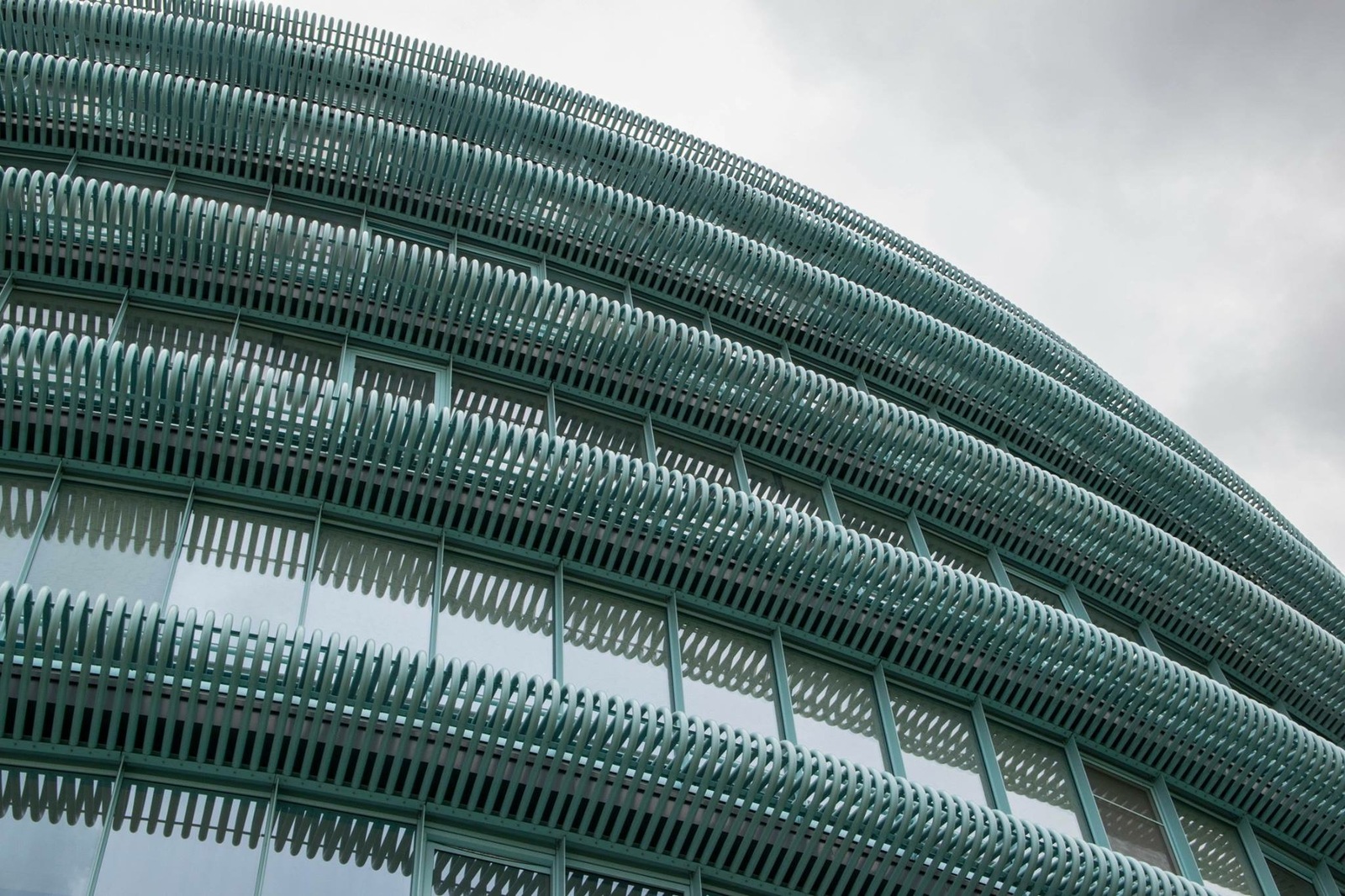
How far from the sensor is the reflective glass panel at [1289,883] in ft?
48.5

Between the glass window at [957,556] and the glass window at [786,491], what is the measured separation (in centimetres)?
162

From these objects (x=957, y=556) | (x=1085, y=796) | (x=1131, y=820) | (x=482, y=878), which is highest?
(x=957, y=556)

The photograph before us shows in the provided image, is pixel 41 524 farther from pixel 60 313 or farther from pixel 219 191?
pixel 219 191

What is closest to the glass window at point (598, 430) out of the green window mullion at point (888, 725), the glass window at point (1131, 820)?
the green window mullion at point (888, 725)

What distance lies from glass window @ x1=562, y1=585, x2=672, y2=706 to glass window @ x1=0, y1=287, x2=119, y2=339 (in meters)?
5.81

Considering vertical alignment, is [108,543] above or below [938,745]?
above

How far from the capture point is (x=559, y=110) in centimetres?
2100

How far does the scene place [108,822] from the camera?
29.1 feet

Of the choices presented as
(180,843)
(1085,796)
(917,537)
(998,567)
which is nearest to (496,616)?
(180,843)

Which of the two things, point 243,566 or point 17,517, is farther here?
point 243,566

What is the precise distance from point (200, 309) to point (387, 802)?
663cm

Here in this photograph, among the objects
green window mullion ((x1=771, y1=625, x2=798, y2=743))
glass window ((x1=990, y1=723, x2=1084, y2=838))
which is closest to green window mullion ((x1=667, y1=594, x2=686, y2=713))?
green window mullion ((x1=771, y1=625, x2=798, y2=743))

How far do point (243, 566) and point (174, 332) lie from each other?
3.70 m

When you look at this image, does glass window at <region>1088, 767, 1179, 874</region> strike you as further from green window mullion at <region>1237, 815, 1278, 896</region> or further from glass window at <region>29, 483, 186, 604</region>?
glass window at <region>29, 483, 186, 604</region>
